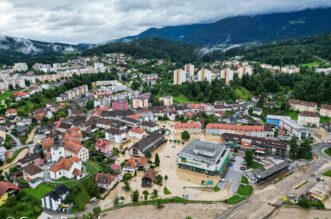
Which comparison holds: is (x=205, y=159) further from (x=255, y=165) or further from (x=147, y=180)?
(x=147, y=180)

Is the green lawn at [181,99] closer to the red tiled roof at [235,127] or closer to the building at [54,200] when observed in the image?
the red tiled roof at [235,127]

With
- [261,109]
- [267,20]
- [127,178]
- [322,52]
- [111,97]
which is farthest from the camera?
[267,20]

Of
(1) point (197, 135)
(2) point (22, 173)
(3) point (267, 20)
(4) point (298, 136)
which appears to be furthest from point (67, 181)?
(3) point (267, 20)

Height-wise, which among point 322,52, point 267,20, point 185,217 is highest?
point 267,20

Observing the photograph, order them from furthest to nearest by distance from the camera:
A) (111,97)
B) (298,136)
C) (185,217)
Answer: (111,97) < (298,136) < (185,217)

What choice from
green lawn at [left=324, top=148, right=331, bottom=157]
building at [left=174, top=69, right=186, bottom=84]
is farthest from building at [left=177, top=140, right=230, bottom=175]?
building at [left=174, top=69, right=186, bottom=84]

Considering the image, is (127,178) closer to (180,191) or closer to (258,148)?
(180,191)

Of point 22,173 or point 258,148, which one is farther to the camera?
point 258,148
